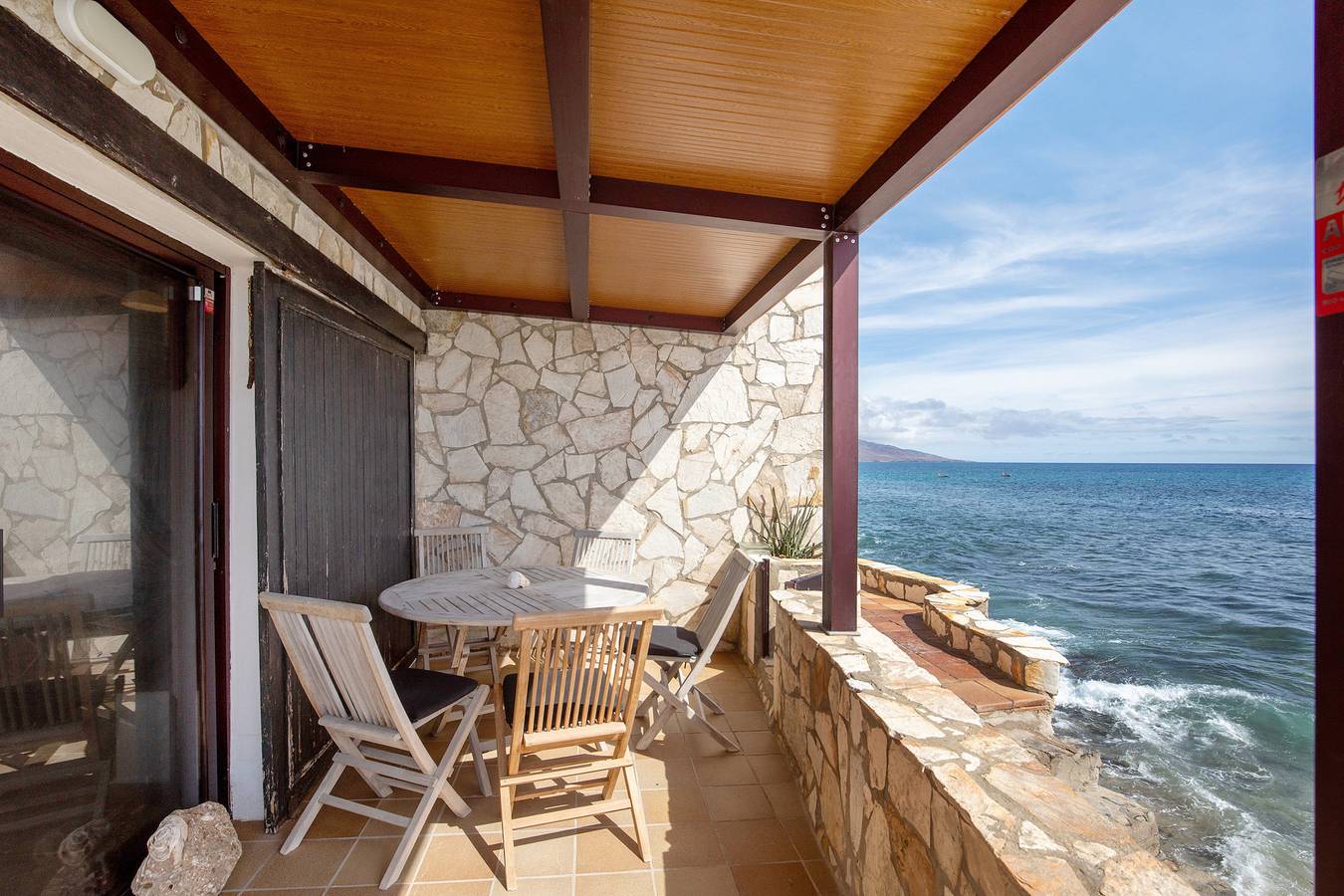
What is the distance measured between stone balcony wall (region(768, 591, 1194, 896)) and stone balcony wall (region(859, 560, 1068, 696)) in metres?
2.19

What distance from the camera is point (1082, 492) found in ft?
117

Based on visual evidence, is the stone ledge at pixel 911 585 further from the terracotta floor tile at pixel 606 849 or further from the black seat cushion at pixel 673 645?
the terracotta floor tile at pixel 606 849

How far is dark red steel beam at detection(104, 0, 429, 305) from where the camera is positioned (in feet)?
4.82

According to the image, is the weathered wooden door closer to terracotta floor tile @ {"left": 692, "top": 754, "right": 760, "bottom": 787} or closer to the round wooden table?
the round wooden table

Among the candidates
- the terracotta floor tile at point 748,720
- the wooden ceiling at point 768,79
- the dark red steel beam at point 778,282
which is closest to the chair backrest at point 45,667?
the wooden ceiling at point 768,79

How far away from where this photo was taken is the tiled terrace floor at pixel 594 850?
6.53ft

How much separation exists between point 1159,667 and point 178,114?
11.1m

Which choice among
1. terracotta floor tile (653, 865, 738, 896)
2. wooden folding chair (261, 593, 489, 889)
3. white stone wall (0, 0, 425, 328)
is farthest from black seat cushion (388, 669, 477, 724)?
white stone wall (0, 0, 425, 328)

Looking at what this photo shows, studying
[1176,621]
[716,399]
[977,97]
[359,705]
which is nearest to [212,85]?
[359,705]

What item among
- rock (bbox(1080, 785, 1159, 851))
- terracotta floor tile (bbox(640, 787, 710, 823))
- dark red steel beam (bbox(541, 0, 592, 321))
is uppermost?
dark red steel beam (bbox(541, 0, 592, 321))

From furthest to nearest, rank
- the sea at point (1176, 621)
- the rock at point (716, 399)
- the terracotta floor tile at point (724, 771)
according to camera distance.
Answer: the rock at point (716, 399) < the sea at point (1176, 621) < the terracotta floor tile at point (724, 771)

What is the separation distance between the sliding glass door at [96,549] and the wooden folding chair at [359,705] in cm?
37

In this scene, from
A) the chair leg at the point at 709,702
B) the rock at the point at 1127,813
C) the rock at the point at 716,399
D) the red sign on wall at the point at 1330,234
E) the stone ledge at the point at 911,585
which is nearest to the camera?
the red sign on wall at the point at 1330,234

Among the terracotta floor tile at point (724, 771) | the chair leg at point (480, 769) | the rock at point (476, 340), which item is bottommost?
the terracotta floor tile at point (724, 771)
